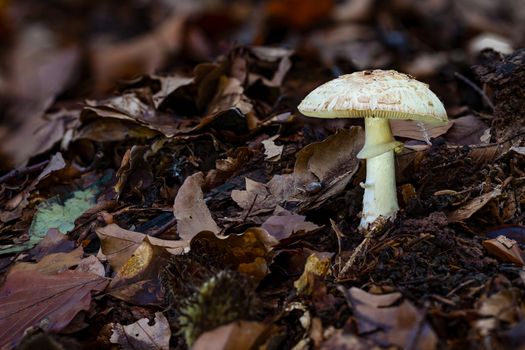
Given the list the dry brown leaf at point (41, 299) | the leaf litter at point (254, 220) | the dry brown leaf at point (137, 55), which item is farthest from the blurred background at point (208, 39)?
the dry brown leaf at point (41, 299)

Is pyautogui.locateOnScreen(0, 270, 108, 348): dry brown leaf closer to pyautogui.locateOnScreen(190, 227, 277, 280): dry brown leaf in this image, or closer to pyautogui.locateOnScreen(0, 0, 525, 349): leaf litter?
pyautogui.locateOnScreen(0, 0, 525, 349): leaf litter

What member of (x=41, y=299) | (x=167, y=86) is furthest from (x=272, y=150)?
(x=41, y=299)

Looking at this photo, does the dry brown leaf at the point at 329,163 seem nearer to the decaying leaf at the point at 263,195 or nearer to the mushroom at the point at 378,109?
the decaying leaf at the point at 263,195

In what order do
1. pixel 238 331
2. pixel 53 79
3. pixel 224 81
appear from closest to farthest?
pixel 238 331 < pixel 224 81 < pixel 53 79

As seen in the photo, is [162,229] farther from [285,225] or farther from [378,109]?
[378,109]

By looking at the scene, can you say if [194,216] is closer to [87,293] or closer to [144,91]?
[87,293]

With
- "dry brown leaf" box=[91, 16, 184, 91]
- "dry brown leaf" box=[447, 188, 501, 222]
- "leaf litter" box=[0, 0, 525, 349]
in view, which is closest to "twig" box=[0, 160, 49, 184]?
"leaf litter" box=[0, 0, 525, 349]

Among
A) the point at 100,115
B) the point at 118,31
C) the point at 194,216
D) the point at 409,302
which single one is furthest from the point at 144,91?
the point at 118,31
